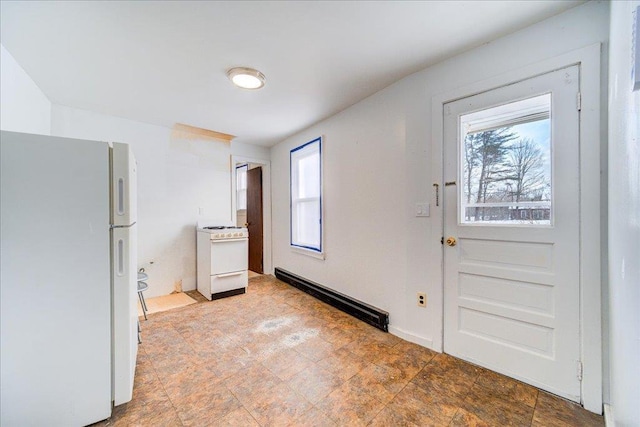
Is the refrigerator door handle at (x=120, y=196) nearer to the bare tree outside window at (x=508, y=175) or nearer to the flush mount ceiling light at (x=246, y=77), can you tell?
the flush mount ceiling light at (x=246, y=77)

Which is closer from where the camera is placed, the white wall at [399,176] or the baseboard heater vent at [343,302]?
the white wall at [399,176]

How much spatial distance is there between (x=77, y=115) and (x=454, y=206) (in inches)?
160

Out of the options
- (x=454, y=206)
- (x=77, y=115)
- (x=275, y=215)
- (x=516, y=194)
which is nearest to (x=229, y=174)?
(x=275, y=215)

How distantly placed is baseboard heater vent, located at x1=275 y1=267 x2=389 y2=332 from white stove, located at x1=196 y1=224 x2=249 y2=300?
0.76 metres

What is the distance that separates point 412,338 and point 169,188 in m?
3.49

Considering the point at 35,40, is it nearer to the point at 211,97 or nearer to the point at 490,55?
the point at 211,97

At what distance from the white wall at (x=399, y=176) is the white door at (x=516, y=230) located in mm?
155

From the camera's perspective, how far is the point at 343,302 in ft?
9.27

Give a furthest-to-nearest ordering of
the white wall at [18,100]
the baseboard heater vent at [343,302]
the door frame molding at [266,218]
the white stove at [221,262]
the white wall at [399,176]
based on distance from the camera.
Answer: the door frame molding at [266,218] → the white stove at [221,262] → the baseboard heater vent at [343,302] → the white wall at [18,100] → the white wall at [399,176]

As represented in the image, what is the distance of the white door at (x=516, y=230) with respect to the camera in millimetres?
1486

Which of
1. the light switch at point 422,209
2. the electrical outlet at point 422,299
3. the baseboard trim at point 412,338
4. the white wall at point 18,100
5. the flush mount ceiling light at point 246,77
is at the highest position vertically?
the flush mount ceiling light at point 246,77

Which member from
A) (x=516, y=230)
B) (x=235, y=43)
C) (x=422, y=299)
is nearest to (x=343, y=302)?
(x=422, y=299)

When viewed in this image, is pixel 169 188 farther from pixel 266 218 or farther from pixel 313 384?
pixel 313 384

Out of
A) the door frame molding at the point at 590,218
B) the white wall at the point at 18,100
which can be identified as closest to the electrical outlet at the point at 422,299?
the door frame molding at the point at 590,218
